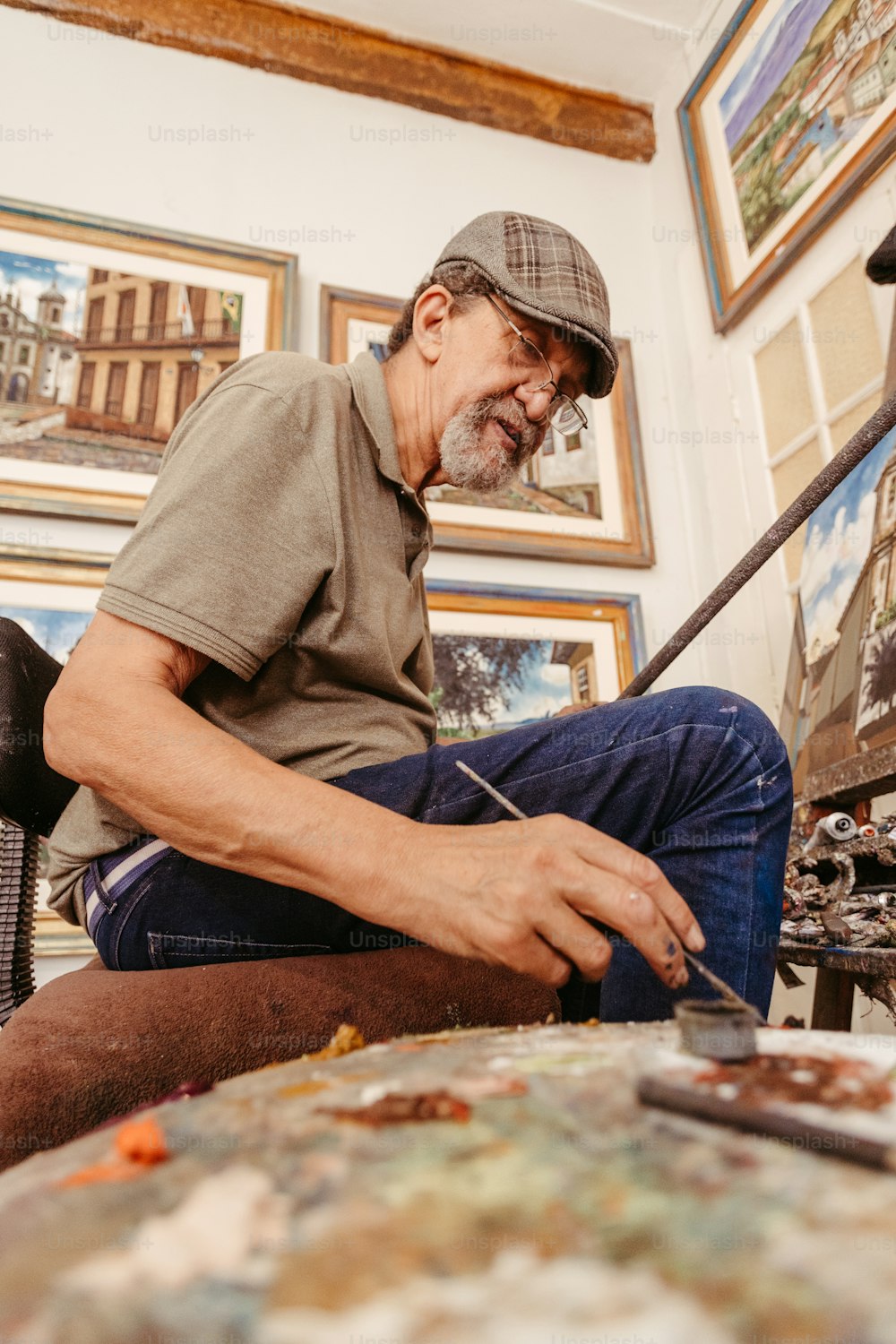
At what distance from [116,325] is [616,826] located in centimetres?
206

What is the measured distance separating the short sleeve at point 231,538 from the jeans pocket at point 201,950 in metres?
0.33

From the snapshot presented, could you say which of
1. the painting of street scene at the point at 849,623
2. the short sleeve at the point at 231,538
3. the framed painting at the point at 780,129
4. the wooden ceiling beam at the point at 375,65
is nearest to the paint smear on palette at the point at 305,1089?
Answer: the short sleeve at the point at 231,538

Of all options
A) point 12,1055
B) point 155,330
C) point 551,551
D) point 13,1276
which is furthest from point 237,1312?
point 155,330

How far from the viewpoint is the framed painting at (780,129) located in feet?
6.96

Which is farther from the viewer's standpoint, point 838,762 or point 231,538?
point 838,762

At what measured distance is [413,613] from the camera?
1.42 m

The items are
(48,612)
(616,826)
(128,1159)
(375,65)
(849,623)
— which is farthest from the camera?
(375,65)

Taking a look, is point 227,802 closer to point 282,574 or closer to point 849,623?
point 282,574

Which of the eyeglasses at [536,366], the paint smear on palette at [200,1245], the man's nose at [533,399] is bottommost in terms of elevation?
the paint smear on palette at [200,1245]

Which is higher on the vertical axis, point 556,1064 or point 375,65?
point 375,65

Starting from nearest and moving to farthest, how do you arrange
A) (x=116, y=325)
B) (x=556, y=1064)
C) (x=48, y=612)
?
1. (x=556, y=1064)
2. (x=48, y=612)
3. (x=116, y=325)

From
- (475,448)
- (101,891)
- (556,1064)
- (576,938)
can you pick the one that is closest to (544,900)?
(576,938)

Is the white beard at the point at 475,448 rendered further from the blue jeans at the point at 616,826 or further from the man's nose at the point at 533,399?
the blue jeans at the point at 616,826

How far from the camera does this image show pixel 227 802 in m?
0.84
